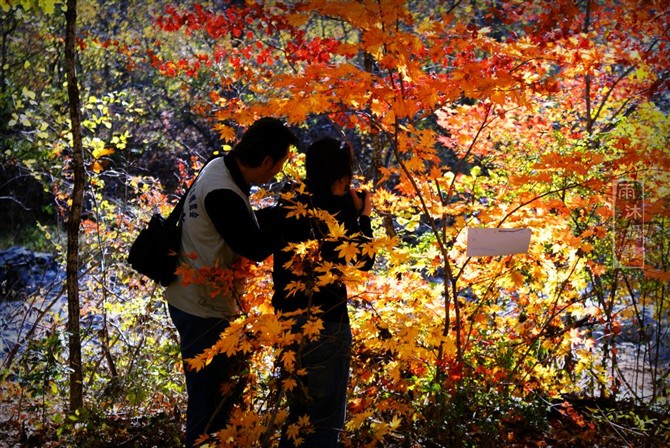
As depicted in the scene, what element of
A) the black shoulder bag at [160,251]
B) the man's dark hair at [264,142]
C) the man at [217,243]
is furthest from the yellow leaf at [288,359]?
the man's dark hair at [264,142]

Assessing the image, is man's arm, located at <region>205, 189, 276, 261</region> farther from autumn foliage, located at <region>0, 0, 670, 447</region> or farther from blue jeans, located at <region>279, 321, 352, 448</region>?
blue jeans, located at <region>279, 321, 352, 448</region>

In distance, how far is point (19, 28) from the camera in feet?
28.3

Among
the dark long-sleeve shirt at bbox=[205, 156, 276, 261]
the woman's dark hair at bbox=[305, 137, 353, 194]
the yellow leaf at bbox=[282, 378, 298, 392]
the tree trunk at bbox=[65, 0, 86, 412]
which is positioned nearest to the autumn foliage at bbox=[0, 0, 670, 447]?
the yellow leaf at bbox=[282, 378, 298, 392]

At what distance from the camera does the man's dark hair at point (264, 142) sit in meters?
2.29

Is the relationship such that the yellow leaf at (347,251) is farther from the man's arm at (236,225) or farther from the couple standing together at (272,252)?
the man's arm at (236,225)

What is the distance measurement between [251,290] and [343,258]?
0.61 metres

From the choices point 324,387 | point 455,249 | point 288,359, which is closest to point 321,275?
point 288,359

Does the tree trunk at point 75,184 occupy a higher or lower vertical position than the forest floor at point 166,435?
higher


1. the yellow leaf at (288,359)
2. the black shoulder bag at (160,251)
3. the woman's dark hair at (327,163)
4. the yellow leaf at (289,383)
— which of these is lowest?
the yellow leaf at (289,383)

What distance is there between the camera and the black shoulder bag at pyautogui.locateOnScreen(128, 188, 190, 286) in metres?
2.38

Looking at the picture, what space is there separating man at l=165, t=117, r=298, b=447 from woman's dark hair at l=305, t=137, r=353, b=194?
98 millimetres

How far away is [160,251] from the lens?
2.38 m

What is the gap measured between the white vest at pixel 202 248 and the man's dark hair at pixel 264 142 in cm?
10

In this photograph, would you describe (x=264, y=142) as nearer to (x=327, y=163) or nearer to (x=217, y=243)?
(x=327, y=163)
